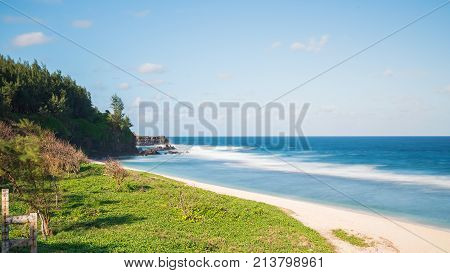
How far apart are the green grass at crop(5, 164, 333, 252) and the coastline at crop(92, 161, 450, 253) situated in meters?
1.68

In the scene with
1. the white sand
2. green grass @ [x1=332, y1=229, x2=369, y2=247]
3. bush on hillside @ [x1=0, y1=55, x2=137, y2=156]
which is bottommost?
the white sand

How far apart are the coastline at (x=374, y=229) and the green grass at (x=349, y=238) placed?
35 cm

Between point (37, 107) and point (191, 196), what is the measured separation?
149ft

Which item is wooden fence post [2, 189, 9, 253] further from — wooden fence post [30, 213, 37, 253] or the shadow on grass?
the shadow on grass

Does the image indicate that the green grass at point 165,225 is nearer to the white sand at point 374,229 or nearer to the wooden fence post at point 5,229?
the white sand at point 374,229

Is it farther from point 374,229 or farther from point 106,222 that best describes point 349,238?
point 106,222

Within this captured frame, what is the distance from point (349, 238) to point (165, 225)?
10262 millimetres

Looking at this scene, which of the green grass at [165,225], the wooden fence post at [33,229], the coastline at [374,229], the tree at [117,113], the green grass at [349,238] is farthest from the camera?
the tree at [117,113]

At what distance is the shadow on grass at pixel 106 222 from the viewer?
18.8 meters

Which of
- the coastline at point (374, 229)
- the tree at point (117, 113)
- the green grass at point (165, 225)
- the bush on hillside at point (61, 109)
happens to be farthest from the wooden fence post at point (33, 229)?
the tree at point (117, 113)

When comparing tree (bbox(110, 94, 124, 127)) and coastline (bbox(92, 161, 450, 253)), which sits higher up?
tree (bbox(110, 94, 124, 127))

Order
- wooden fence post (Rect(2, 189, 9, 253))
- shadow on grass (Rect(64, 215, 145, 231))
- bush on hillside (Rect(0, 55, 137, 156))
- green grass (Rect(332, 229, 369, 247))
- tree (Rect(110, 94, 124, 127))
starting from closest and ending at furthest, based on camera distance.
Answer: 1. wooden fence post (Rect(2, 189, 9, 253))
2. shadow on grass (Rect(64, 215, 145, 231))
3. green grass (Rect(332, 229, 369, 247))
4. bush on hillside (Rect(0, 55, 137, 156))
5. tree (Rect(110, 94, 124, 127))

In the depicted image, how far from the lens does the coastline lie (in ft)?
64.3

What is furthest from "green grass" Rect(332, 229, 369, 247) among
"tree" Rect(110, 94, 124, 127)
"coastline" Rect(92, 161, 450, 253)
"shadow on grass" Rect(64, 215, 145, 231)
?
"tree" Rect(110, 94, 124, 127)
